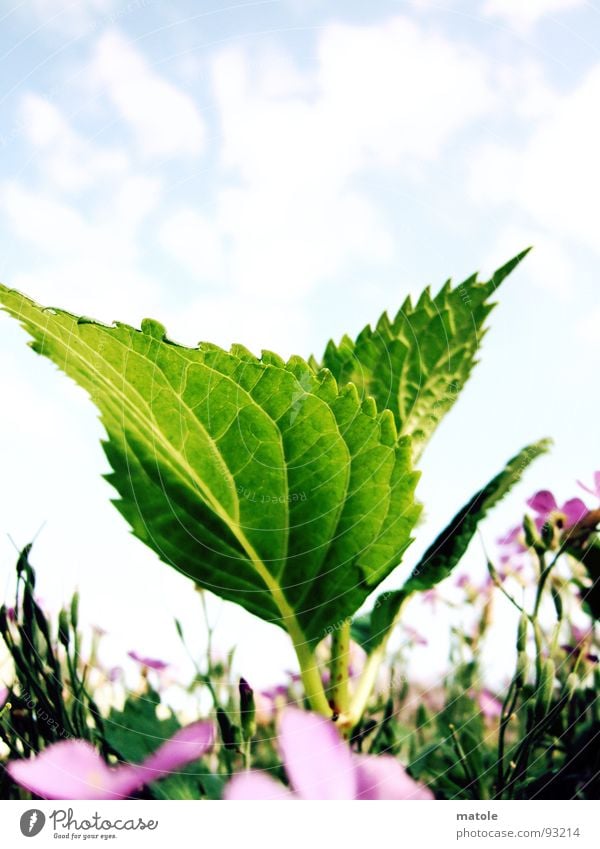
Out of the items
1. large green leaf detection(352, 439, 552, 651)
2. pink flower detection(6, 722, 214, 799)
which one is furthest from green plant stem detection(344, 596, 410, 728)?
pink flower detection(6, 722, 214, 799)

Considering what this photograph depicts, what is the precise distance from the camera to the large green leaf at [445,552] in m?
0.46

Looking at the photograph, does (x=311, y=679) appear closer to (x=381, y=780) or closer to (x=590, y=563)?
(x=381, y=780)

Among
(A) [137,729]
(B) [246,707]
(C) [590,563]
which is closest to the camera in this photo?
(B) [246,707]

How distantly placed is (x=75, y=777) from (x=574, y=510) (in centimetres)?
42

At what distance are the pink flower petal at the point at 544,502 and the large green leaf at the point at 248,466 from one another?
192 mm

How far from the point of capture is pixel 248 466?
45 centimetres

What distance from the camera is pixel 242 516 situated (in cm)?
46

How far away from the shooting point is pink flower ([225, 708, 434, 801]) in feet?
1.46

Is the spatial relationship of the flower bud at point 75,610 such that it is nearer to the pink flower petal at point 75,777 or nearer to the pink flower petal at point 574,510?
the pink flower petal at point 75,777

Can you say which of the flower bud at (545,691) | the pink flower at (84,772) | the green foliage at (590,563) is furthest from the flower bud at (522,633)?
the pink flower at (84,772)

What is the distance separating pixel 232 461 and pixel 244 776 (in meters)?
0.21

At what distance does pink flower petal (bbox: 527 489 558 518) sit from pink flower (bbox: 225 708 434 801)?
0.76 feet

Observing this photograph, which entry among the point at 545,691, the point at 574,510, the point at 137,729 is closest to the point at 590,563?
the point at 574,510
